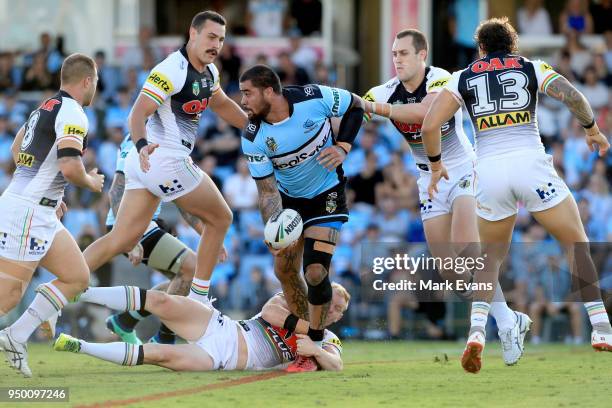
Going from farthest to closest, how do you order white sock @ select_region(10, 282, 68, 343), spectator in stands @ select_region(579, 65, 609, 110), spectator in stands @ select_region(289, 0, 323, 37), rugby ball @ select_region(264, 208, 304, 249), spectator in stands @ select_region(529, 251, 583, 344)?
spectator in stands @ select_region(289, 0, 323, 37)
spectator in stands @ select_region(579, 65, 609, 110)
spectator in stands @ select_region(529, 251, 583, 344)
rugby ball @ select_region(264, 208, 304, 249)
white sock @ select_region(10, 282, 68, 343)

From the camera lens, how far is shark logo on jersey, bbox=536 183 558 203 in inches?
362

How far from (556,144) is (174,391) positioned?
977 centimetres

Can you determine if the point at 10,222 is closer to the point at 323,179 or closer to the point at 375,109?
the point at 323,179

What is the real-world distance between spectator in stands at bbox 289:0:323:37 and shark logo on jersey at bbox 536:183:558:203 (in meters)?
12.2

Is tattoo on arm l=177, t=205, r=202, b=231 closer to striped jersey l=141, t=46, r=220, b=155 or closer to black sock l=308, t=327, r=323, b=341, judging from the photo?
striped jersey l=141, t=46, r=220, b=155

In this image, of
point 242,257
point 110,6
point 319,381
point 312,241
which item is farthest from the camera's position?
point 110,6

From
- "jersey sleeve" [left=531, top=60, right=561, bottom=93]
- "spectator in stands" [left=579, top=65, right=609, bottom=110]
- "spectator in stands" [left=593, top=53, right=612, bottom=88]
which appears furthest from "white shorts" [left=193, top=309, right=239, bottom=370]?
"spectator in stands" [left=593, top=53, right=612, bottom=88]

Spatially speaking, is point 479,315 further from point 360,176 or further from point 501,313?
point 360,176

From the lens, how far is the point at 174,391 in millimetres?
8406

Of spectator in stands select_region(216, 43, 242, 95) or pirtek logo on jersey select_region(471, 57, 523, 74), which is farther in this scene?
spectator in stands select_region(216, 43, 242, 95)

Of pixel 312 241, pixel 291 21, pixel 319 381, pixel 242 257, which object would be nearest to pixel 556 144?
pixel 242 257

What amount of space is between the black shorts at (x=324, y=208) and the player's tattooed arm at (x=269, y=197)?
0.94 feet

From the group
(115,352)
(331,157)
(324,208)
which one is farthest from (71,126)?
(324,208)

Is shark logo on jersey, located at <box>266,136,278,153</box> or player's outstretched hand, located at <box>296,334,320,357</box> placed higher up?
shark logo on jersey, located at <box>266,136,278,153</box>
